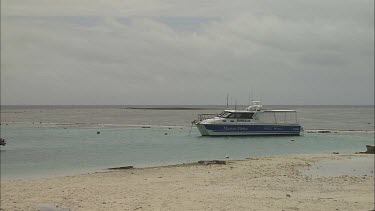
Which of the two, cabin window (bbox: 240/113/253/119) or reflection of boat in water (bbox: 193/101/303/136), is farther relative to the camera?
cabin window (bbox: 240/113/253/119)

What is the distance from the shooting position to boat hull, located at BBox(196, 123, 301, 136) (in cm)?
4800

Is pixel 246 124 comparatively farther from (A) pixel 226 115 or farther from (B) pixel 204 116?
(B) pixel 204 116

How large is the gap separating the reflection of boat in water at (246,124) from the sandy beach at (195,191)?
25738mm

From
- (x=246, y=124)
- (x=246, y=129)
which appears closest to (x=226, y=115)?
(x=246, y=124)

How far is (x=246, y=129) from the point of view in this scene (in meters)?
48.9

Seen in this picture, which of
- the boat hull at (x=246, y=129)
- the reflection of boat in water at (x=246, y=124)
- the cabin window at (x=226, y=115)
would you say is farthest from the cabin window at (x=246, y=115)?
the cabin window at (x=226, y=115)

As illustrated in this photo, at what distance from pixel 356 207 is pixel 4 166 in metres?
19.3

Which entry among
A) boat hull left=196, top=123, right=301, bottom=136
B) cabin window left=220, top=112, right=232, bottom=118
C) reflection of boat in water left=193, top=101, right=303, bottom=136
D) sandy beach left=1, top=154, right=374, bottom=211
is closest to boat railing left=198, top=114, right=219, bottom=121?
reflection of boat in water left=193, top=101, right=303, bottom=136

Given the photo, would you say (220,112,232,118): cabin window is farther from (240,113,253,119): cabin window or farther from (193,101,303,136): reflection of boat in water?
(240,113,253,119): cabin window

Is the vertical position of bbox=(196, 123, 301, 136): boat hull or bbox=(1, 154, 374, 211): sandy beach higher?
bbox=(196, 123, 301, 136): boat hull

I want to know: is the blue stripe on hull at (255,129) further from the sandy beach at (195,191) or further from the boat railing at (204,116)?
the sandy beach at (195,191)

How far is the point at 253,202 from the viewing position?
552 inches

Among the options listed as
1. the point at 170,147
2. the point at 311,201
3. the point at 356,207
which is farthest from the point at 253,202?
the point at 170,147

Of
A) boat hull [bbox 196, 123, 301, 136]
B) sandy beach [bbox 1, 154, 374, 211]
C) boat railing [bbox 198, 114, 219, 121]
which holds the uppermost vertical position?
boat railing [bbox 198, 114, 219, 121]
